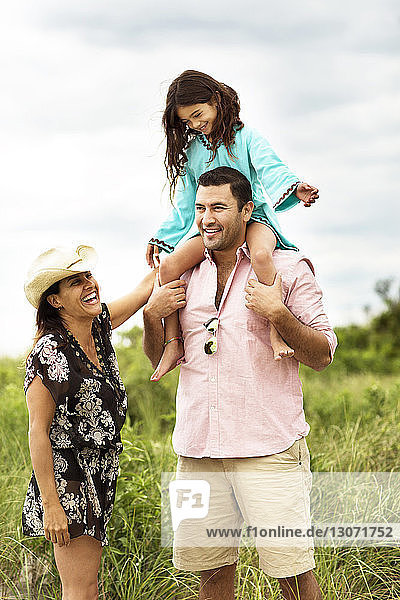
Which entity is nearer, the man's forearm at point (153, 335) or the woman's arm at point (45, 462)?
the woman's arm at point (45, 462)

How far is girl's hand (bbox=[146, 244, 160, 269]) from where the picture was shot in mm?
3590

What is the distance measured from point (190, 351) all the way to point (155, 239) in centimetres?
63

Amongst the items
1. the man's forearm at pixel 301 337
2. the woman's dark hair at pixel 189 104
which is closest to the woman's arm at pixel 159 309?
the man's forearm at pixel 301 337

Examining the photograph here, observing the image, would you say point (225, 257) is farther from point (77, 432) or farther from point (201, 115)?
point (77, 432)

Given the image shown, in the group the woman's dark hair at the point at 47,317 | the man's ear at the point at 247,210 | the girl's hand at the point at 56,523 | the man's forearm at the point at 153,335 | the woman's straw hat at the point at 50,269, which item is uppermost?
the man's ear at the point at 247,210

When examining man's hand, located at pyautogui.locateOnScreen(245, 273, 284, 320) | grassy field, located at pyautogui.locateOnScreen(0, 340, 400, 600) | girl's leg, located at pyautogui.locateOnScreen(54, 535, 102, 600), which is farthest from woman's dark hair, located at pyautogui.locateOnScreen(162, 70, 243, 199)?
girl's leg, located at pyautogui.locateOnScreen(54, 535, 102, 600)

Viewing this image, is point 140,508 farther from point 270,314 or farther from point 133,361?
point 133,361

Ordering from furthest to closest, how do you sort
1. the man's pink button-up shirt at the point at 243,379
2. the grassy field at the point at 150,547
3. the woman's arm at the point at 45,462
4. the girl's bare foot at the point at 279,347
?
the grassy field at the point at 150,547 → the man's pink button-up shirt at the point at 243,379 → the girl's bare foot at the point at 279,347 → the woman's arm at the point at 45,462

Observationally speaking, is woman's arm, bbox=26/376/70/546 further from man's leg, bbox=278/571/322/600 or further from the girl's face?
the girl's face

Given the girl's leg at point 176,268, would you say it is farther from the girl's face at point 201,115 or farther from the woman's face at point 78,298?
the girl's face at point 201,115

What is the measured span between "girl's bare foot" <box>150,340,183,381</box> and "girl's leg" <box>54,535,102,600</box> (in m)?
0.75

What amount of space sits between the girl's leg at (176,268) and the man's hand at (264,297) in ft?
1.23

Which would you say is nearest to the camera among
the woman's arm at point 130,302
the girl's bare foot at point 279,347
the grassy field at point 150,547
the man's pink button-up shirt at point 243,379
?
the girl's bare foot at point 279,347

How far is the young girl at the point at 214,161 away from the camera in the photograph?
318 cm
